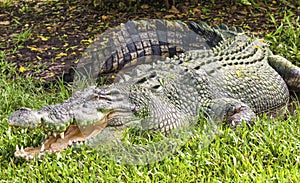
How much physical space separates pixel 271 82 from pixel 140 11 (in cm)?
327

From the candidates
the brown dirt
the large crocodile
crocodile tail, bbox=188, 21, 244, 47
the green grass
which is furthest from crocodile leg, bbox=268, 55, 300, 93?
the brown dirt

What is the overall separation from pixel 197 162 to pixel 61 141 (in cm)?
98

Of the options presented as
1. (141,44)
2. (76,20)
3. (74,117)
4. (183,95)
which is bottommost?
(76,20)

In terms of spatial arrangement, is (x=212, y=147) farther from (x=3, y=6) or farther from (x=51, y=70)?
(x=3, y=6)

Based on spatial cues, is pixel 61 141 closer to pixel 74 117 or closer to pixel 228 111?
pixel 74 117

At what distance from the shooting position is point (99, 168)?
367 cm

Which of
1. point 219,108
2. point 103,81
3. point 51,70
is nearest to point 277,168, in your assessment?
point 219,108

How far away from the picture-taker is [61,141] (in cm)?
379

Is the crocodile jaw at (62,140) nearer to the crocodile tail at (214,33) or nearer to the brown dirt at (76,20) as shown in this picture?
the crocodile tail at (214,33)

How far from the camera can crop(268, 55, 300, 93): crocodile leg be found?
Result: 16.5 ft

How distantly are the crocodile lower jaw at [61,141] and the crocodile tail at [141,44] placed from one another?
1.97m

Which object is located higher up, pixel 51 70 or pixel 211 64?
pixel 211 64

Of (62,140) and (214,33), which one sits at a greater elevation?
(214,33)

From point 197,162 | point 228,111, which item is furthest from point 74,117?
point 228,111
